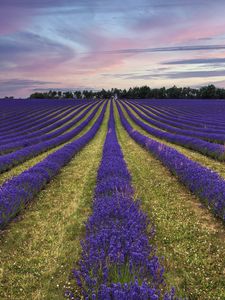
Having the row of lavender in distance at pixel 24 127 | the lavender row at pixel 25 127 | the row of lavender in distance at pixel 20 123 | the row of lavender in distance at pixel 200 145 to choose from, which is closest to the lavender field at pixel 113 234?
the row of lavender in distance at pixel 200 145

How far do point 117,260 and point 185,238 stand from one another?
2.24 m

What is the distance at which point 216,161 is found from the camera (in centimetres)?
1316

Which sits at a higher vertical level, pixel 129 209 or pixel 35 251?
pixel 129 209

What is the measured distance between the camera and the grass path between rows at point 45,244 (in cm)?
413

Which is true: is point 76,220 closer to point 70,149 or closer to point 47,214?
point 47,214

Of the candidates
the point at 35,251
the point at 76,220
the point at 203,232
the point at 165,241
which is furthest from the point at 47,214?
the point at 203,232

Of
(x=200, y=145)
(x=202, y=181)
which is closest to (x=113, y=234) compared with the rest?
(x=202, y=181)

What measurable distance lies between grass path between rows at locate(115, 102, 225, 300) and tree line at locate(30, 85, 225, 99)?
9486 cm

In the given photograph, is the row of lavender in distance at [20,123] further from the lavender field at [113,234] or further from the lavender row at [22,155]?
the lavender field at [113,234]

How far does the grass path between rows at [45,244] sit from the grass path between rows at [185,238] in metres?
1.55

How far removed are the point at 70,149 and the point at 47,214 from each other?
805 centimetres

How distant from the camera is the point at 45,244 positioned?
17.6 ft

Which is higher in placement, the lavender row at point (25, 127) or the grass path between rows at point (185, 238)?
the grass path between rows at point (185, 238)

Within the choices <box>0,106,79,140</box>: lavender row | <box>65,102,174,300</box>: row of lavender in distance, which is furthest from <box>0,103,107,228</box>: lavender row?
<box>0,106,79,140</box>: lavender row
